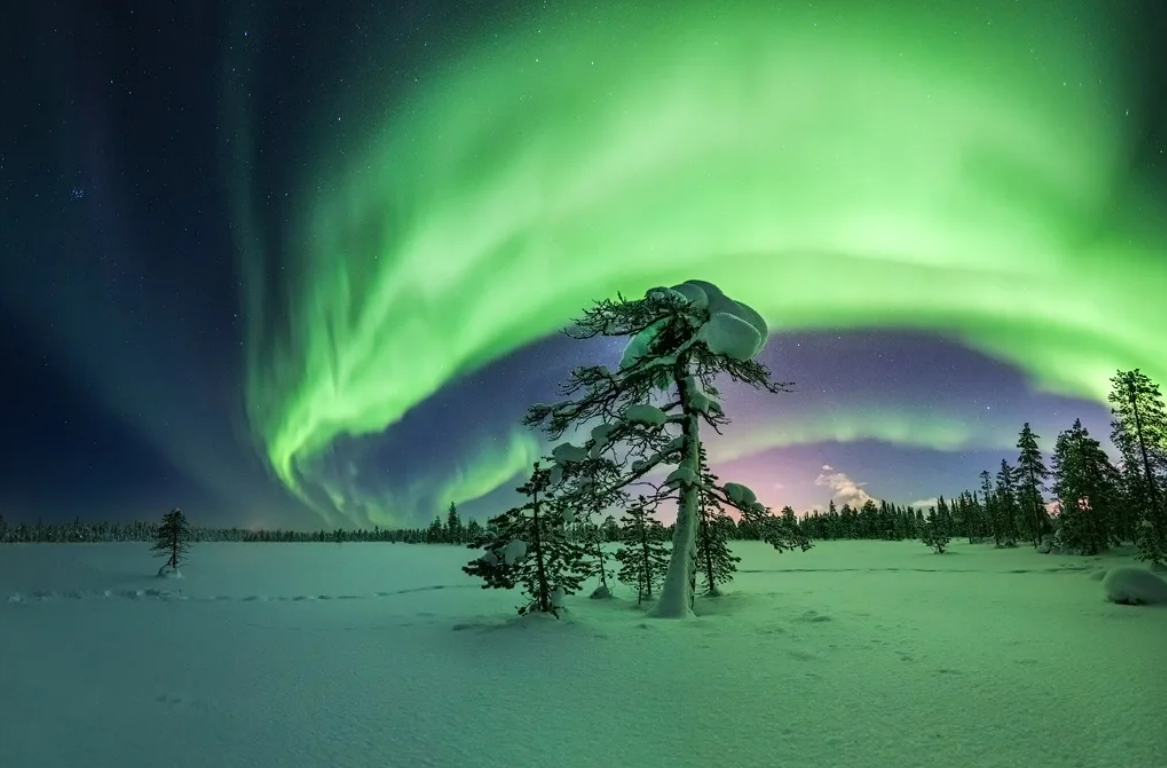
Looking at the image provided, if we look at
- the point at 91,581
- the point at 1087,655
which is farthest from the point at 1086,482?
the point at 91,581

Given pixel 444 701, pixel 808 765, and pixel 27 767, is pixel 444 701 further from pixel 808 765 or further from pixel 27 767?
pixel 808 765

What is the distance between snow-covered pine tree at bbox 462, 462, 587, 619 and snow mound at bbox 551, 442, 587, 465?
42 cm

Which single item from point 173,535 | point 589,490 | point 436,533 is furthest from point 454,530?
point 589,490

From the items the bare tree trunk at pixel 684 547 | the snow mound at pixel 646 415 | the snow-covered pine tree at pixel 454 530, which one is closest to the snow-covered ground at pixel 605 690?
the bare tree trunk at pixel 684 547

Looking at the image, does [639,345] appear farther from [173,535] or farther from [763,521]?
[173,535]

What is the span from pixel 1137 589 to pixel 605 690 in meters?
14.4

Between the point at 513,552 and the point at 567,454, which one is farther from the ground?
the point at 567,454

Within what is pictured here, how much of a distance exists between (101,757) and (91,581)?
119ft

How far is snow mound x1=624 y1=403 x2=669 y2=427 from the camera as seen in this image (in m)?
13.1

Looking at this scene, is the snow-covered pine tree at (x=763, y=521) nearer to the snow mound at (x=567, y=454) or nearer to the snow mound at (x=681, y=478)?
the snow mound at (x=681, y=478)

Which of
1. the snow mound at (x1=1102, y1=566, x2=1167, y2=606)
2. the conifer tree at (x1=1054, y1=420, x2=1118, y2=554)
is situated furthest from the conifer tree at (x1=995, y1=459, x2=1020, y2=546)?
the snow mound at (x1=1102, y1=566, x2=1167, y2=606)

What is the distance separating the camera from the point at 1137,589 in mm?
12812

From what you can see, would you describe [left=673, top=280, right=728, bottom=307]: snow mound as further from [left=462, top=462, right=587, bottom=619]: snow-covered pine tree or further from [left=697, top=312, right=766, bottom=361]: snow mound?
[left=462, top=462, right=587, bottom=619]: snow-covered pine tree

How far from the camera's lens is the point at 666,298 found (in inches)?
513
